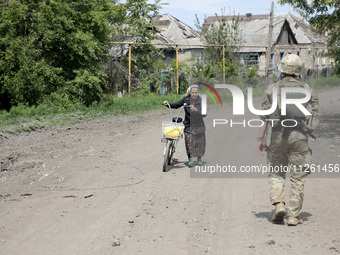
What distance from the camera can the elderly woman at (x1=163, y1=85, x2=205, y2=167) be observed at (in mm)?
10516

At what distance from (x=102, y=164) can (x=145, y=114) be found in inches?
385

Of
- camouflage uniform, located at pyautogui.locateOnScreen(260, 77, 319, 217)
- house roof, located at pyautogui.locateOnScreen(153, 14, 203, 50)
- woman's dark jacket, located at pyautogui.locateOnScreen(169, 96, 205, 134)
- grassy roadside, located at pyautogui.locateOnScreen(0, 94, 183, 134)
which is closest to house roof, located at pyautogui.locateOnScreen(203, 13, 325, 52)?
house roof, located at pyautogui.locateOnScreen(153, 14, 203, 50)

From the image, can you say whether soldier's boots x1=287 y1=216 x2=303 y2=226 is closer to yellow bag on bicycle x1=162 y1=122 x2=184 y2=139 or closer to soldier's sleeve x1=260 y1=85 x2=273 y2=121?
soldier's sleeve x1=260 y1=85 x2=273 y2=121

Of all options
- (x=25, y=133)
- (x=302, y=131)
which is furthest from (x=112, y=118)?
(x=302, y=131)

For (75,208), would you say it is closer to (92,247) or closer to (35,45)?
(92,247)

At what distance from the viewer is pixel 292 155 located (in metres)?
6.54

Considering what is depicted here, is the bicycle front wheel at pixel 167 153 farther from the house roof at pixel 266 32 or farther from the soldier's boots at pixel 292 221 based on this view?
the house roof at pixel 266 32

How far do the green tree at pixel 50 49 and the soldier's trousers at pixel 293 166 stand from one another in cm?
1448

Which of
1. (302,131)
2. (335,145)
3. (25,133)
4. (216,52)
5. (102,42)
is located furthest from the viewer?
(216,52)

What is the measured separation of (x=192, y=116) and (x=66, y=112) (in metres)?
10.0

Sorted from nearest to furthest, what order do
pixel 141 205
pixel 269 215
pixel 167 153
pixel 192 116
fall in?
pixel 269 215
pixel 141 205
pixel 167 153
pixel 192 116

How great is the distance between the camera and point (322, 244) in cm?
569

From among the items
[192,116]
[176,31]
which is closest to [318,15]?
[192,116]

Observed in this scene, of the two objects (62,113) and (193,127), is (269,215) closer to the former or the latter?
(193,127)
